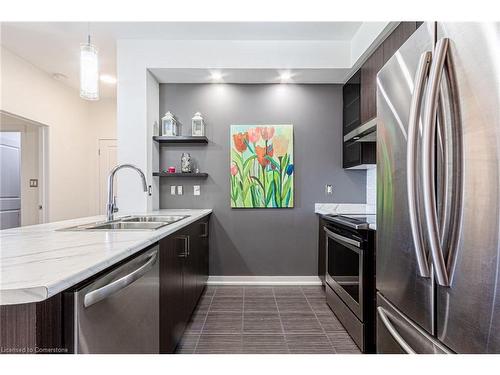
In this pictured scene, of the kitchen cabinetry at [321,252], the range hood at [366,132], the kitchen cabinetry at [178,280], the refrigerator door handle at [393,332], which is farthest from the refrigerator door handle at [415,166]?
the kitchen cabinetry at [321,252]

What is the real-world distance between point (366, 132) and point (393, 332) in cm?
177

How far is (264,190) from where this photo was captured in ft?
10.3

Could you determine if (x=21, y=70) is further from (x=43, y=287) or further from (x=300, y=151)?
(x=43, y=287)

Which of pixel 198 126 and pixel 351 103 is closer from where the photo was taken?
pixel 351 103

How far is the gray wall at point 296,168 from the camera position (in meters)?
3.16

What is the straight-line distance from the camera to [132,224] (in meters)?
2.03

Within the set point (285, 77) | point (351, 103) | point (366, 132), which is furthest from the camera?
point (285, 77)

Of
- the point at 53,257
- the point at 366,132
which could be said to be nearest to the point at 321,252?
the point at 366,132

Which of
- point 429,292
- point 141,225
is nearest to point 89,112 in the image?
point 141,225

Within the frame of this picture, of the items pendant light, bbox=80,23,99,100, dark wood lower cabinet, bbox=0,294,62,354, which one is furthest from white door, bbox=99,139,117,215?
dark wood lower cabinet, bbox=0,294,62,354

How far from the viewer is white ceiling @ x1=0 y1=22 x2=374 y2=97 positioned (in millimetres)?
2504

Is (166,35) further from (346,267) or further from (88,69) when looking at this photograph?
(346,267)

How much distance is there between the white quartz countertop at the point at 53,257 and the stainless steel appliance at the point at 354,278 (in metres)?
1.30

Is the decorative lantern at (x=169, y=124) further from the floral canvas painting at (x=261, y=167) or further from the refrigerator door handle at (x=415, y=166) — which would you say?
the refrigerator door handle at (x=415, y=166)
